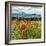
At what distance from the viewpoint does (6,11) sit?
182 centimetres

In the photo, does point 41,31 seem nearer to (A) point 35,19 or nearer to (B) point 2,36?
(A) point 35,19

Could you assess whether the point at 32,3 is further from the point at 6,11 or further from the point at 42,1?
the point at 6,11

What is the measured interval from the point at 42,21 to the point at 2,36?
0.60m

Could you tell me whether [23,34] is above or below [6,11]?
below

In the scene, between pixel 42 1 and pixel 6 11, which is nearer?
pixel 6 11

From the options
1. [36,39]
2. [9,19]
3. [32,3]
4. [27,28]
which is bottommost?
[36,39]

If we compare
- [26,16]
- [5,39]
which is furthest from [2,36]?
[26,16]

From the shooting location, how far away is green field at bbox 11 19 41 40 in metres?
1.84

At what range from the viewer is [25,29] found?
1877 millimetres

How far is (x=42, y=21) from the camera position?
1929 millimetres

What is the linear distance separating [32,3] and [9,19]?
40cm

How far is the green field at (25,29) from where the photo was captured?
6.05 feet

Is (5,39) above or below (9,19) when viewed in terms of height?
below

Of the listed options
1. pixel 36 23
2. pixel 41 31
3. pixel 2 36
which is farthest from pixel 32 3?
pixel 2 36
